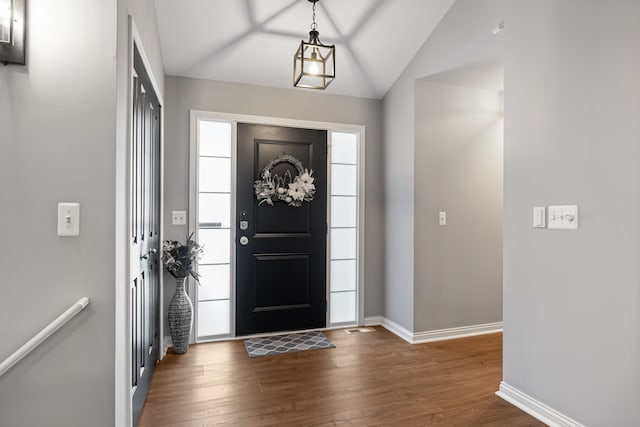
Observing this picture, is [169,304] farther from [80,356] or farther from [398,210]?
[398,210]

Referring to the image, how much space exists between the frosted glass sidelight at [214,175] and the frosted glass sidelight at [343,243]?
1144mm

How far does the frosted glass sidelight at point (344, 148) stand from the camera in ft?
12.6

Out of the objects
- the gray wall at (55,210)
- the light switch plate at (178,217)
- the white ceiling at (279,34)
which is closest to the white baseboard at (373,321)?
the light switch plate at (178,217)

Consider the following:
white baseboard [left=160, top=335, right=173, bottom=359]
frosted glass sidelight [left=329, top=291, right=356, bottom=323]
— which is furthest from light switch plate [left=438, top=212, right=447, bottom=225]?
white baseboard [left=160, top=335, right=173, bottom=359]

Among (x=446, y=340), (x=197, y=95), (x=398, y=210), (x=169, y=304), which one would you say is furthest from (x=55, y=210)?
(x=446, y=340)

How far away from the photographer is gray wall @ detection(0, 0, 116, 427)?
4.40 feet

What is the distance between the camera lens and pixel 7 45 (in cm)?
130

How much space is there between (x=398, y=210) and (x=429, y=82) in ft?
3.93

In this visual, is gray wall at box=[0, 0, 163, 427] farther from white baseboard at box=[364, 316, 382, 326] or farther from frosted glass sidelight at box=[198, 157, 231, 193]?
white baseboard at box=[364, 316, 382, 326]

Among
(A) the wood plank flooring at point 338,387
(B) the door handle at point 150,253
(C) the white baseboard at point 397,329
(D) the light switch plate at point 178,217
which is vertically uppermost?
(D) the light switch plate at point 178,217

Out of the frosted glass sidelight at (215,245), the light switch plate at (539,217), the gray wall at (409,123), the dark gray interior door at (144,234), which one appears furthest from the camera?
the frosted glass sidelight at (215,245)

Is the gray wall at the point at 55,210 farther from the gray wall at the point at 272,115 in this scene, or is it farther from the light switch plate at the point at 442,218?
the light switch plate at the point at 442,218

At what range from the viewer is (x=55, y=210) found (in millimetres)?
1371

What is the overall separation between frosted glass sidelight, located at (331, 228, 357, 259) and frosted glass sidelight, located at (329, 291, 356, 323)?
39 cm
